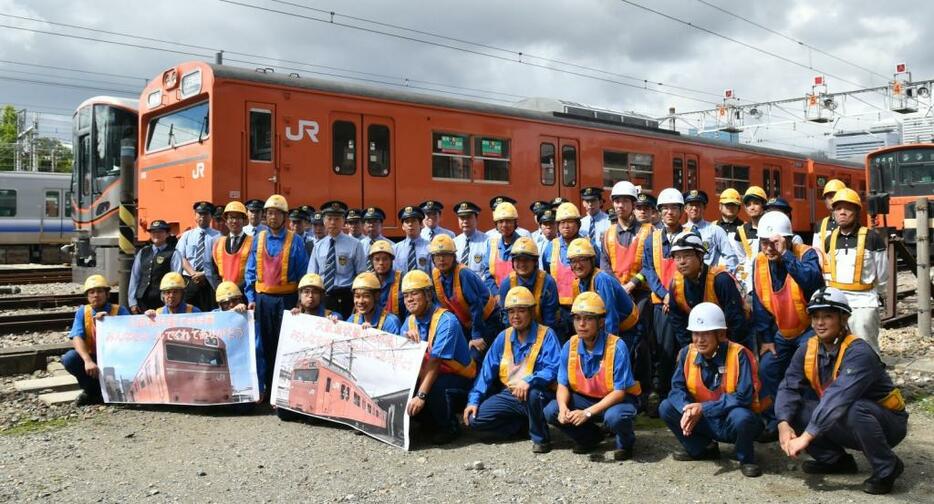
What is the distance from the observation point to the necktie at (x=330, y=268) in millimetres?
7148

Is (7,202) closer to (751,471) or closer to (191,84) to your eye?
(191,84)

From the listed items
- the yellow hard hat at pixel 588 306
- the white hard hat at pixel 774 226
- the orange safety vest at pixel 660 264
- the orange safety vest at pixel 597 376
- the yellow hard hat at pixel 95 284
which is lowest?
the orange safety vest at pixel 597 376

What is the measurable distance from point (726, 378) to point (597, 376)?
0.82m

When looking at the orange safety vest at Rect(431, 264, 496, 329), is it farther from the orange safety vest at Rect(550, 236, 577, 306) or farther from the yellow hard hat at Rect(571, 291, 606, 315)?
the yellow hard hat at Rect(571, 291, 606, 315)

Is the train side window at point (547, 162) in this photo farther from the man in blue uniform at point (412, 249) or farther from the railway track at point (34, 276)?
the railway track at point (34, 276)

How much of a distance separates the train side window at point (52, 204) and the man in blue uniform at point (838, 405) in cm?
2430

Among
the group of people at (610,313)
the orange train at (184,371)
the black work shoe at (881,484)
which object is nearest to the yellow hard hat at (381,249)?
the group of people at (610,313)

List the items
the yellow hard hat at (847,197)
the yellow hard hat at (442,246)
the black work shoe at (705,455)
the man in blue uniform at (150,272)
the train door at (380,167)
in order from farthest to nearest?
1. the train door at (380,167)
2. the man in blue uniform at (150,272)
3. the yellow hard hat at (442,246)
4. the yellow hard hat at (847,197)
5. the black work shoe at (705,455)

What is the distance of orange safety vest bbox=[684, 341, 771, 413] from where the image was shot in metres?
4.84

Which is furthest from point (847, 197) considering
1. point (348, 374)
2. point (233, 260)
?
point (233, 260)

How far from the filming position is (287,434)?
19.0ft

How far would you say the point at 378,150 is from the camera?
34.2ft

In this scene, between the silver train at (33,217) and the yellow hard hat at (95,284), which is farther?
the silver train at (33,217)

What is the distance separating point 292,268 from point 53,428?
7.47 feet
